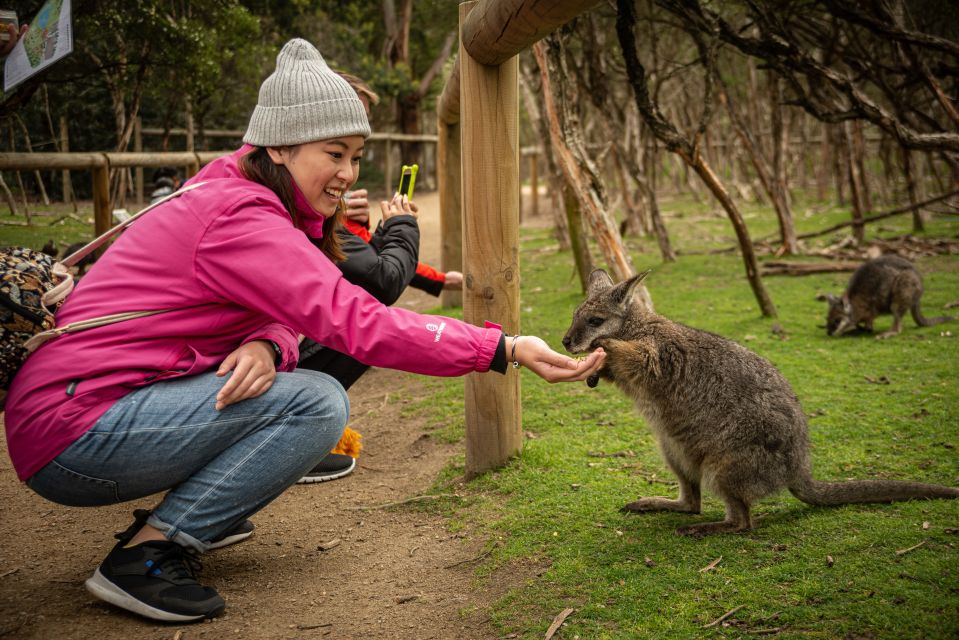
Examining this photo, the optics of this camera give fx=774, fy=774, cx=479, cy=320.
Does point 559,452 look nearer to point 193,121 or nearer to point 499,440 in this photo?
point 499,440

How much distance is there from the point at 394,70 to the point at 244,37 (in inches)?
271

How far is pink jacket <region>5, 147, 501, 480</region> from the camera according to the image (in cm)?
197

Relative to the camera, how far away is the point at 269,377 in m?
2.18

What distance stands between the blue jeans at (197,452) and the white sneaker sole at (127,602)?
0.18 metres

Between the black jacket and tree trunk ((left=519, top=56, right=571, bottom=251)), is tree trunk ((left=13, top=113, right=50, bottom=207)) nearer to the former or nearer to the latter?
the black jacket

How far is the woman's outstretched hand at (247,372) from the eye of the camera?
2090mm

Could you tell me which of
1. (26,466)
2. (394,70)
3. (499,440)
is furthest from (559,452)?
(394,70)

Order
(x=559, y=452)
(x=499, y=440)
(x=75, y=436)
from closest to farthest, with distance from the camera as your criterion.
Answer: (x=75, y=436) < (x=499, y=440) < (x=559, y=452)

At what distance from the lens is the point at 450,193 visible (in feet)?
19.6

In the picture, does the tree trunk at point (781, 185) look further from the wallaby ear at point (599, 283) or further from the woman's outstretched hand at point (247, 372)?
the woman's outstretched hand at point (247, 372)

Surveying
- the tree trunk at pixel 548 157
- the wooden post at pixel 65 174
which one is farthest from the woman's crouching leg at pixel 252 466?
the tree trunk at pixel 548 157

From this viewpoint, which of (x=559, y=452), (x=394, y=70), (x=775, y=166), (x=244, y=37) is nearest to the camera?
(x=559, y=452)

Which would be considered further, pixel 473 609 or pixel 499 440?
pixel 499 440

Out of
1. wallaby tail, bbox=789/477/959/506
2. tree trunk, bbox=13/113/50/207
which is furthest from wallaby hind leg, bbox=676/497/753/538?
tree trunk, bbox=13/113/50/207
